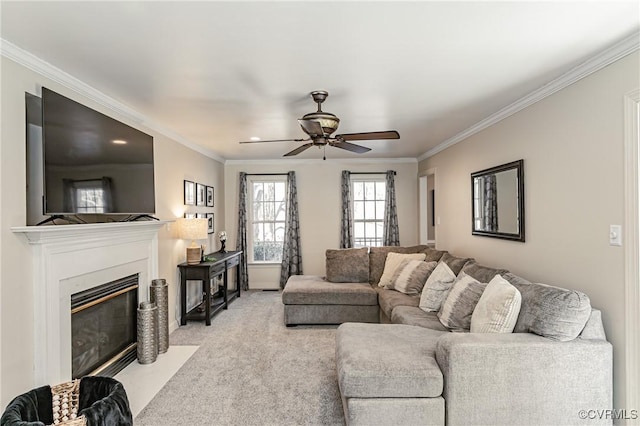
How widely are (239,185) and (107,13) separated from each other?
5114 millimetres

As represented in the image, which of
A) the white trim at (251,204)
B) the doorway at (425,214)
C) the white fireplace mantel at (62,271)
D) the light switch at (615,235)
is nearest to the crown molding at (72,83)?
the white fireplace mantel at (62,271)

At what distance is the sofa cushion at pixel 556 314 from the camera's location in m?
2.25

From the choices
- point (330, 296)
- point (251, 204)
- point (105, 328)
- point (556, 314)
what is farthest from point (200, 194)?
point (556, 314)

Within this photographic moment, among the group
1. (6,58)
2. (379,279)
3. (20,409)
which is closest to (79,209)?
(6,58)

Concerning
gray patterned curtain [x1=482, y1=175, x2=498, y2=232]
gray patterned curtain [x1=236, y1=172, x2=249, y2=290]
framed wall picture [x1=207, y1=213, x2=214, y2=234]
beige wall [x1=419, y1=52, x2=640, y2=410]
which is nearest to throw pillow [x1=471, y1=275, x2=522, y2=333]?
beige wall [x1=419, y1=52, x2=640, y2=410]

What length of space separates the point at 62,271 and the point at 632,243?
3660mm

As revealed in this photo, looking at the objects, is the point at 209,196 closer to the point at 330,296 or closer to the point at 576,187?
the point at 330,296

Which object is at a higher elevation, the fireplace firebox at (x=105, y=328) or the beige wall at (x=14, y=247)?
the beige wall at (x=14, y=247)

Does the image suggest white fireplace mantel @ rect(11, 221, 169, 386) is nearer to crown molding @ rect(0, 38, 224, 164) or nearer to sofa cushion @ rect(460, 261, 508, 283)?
crown molding @ rect(0, 38, 224, 164)

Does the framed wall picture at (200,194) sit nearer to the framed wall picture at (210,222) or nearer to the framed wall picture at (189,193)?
the framed wall picture at (189,193)

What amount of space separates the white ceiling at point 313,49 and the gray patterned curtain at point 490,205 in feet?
2.76

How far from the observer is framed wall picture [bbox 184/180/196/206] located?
4.95 meters

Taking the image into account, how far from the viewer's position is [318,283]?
5.05m

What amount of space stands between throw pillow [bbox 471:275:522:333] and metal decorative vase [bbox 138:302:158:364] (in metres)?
2.83
